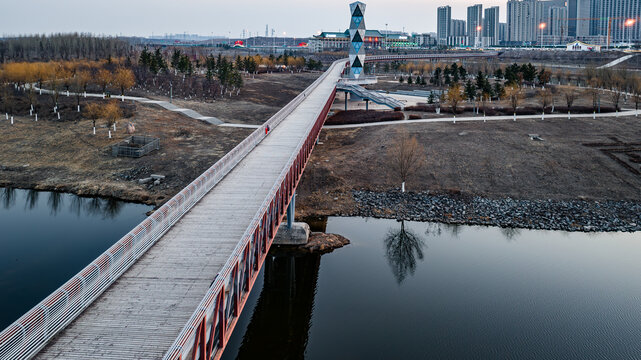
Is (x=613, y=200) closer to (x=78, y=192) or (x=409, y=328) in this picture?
(x=409, y=328)

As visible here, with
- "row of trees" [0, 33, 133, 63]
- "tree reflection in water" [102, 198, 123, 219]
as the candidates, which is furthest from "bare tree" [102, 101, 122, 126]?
"row of trees" [0, 33, 133, 63]

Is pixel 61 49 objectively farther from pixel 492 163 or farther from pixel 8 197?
pixel 492 163

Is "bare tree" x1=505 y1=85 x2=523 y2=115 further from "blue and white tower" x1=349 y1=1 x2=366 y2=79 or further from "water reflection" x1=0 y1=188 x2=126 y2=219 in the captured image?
"water reflection" x1=0 y1=188 x2=126 y2=219

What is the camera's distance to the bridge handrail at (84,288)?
463 inches

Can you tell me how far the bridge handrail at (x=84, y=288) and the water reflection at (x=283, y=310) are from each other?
619cm

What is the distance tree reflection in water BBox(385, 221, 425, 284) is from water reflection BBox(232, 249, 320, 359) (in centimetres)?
470

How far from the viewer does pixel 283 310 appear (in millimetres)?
23562

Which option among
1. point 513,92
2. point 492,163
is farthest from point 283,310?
point 513,92

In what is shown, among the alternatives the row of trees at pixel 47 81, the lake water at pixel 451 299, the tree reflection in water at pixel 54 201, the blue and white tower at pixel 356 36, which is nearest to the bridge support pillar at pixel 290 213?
→ the lake water at pixel 451 299

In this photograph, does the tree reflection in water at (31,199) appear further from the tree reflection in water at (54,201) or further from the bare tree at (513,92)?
the bare tree at (513,92)

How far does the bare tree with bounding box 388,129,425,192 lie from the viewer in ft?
135

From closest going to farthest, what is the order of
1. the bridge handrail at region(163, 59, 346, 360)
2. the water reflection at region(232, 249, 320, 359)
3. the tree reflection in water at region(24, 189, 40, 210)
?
1. the bridge handrail at region(163, 59, 346, 360)
2. the water reflection at region(232, 249, 320, 359)
3. the tree reflection in water at region(24, 189, 40, 210)

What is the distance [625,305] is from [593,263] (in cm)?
496

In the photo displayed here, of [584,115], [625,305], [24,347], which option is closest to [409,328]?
[625,305]
